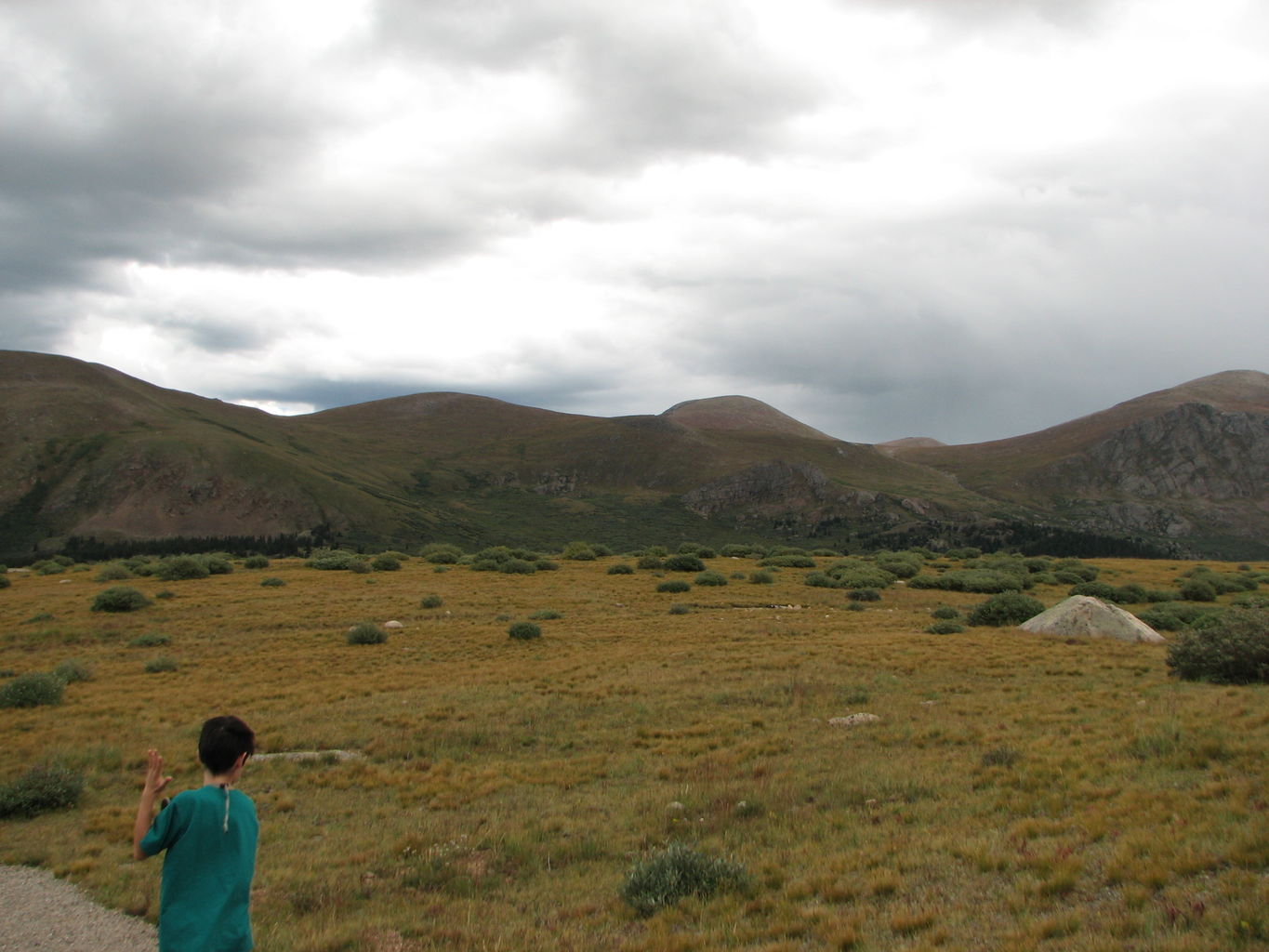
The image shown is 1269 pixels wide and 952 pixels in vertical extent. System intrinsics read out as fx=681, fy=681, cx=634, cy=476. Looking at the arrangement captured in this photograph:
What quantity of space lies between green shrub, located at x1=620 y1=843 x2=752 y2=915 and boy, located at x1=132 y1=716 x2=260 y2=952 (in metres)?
3.80

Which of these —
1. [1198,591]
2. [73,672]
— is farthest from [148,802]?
[1198,591]

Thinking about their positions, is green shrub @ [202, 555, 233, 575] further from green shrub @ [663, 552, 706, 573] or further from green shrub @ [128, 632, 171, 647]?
green shrub @ [663, 552, 706, 573]

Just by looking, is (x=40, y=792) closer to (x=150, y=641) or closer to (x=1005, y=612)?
(x=150, y=641)

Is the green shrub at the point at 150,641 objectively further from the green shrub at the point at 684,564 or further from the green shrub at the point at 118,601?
the green shrub at the point at 684,564

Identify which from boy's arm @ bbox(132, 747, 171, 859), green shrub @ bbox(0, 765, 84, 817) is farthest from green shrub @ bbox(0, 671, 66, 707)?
boy's arm @ bbox(132, 747, 171, 859)

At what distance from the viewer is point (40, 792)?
11328 mm

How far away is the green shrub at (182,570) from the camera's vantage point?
44469 mm

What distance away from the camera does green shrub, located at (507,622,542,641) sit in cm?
2822

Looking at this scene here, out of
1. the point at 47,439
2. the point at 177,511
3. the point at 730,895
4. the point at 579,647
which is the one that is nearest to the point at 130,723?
the point at 579,647

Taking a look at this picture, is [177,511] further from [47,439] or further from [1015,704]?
[1015,704]

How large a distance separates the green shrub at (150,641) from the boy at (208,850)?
28.4 m

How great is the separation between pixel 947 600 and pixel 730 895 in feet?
126

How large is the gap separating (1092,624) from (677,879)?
79.7 feet

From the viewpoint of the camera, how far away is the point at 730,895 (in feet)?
23.0
